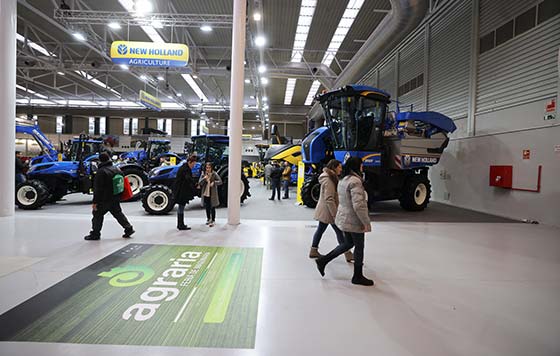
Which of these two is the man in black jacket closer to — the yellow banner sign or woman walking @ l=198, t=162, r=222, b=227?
woman walking @ l=198, t=162, r=222, b=227

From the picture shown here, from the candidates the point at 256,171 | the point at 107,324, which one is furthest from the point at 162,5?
the point at 256,171

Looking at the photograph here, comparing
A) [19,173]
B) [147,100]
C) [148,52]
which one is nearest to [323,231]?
[19,173]

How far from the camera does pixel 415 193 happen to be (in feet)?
29.0

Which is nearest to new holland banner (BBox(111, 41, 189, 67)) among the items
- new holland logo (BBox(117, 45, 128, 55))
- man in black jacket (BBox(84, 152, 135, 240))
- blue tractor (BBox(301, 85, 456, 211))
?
new holland logo (BBox(117, 45, 128, 55))

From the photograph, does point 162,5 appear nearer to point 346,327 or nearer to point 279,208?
point 279,208

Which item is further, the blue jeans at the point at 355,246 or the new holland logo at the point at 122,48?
the new holland logo at the point at 122,48

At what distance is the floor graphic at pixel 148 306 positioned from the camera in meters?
2.29

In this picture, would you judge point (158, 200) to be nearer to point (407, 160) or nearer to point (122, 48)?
point (122, 48)

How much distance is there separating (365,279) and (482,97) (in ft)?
27.5

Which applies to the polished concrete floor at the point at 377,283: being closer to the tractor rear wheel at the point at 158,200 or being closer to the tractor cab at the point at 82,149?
the tractor rear wheel at the point at 158,200

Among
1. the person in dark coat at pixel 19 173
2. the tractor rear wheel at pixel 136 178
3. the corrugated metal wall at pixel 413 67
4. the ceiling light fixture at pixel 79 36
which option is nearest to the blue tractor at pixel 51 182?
the person in dark coat at pixel 19 173

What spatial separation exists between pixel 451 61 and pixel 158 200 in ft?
35.2

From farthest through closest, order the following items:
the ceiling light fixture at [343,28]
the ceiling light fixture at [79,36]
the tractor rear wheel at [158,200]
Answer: the ceiling light fixture at [79,36]
the ceiling light fixture at [343,28]
the tractor rear wheel at [158,200]

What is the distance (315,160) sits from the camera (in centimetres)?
898
